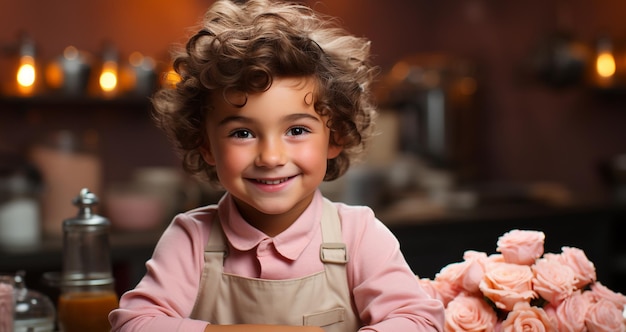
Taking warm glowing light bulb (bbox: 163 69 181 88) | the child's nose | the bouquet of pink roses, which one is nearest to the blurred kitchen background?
warm glowing light bulb (bbox: 163 69 181 88)

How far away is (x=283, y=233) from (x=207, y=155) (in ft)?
0.49

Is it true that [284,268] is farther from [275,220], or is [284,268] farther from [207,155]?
[207,155]

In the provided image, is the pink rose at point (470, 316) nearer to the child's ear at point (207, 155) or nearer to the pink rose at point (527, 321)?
the pink rose at point (527, 321)

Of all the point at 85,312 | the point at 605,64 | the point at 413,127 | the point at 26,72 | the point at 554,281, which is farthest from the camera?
the point at 413,127

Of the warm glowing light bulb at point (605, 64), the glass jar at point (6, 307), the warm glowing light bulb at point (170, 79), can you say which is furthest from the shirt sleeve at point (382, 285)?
the warm glowing light bulb at point (605, 64)

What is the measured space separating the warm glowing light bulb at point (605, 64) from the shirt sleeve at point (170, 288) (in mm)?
3770

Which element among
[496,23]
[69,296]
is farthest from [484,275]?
[496,23]

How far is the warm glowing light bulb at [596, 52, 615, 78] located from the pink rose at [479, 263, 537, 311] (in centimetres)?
364

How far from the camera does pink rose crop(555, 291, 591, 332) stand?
0.99 m

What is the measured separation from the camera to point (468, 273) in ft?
3.53

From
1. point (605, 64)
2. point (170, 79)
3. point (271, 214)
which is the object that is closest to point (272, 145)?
point (271, 214)

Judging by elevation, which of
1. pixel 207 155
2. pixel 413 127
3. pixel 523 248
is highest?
pixel 207 155

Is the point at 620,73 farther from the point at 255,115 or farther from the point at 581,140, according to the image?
the point at 255,115

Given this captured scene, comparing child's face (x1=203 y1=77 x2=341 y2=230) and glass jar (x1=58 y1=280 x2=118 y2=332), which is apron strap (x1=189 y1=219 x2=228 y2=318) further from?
glass jar (x1=58 y1=280 x2=118 y2=332)
